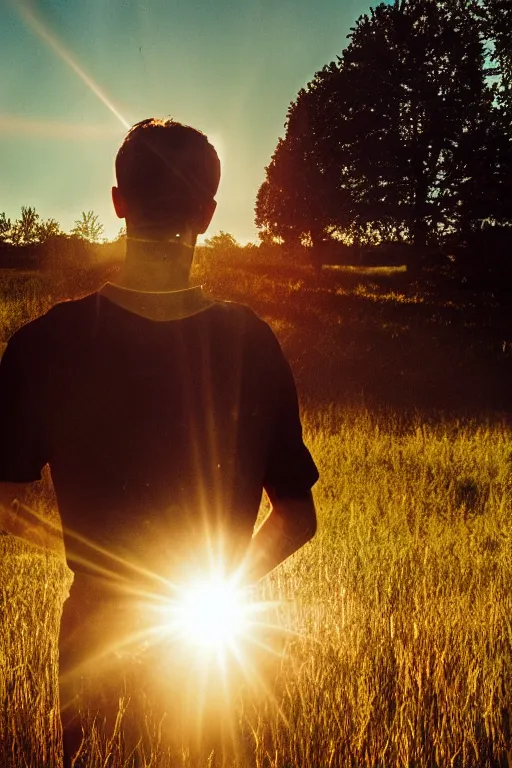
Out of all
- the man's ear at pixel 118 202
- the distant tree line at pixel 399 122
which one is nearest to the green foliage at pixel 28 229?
the distant tree line at pixel 399 122

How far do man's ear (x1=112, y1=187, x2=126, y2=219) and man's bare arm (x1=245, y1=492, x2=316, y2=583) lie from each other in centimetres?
76

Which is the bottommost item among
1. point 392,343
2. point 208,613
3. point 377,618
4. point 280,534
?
point 377,618

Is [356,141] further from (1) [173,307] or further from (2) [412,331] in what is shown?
(1) [173,307]

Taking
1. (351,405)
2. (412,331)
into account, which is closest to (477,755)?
(351,405)

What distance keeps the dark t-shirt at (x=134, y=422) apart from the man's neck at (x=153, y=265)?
2.8 inches

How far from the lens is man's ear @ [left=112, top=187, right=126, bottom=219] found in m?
1.37

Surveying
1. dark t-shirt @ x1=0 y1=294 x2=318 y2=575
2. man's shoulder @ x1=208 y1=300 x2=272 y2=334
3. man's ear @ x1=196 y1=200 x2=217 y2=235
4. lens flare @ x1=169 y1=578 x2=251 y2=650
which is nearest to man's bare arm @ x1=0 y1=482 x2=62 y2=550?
dark t-shirt @ x1=0 y1=294 x2=318 y2=575

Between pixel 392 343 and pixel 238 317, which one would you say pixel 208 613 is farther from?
pixel 392 343

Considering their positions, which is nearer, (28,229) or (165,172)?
(165,172)

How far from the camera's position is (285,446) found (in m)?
1.51

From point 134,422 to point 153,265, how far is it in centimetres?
33

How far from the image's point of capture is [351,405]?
11.7 m

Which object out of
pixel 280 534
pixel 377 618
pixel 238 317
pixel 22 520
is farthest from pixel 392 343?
pixel 22 520

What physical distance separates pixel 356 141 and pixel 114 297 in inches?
1275
